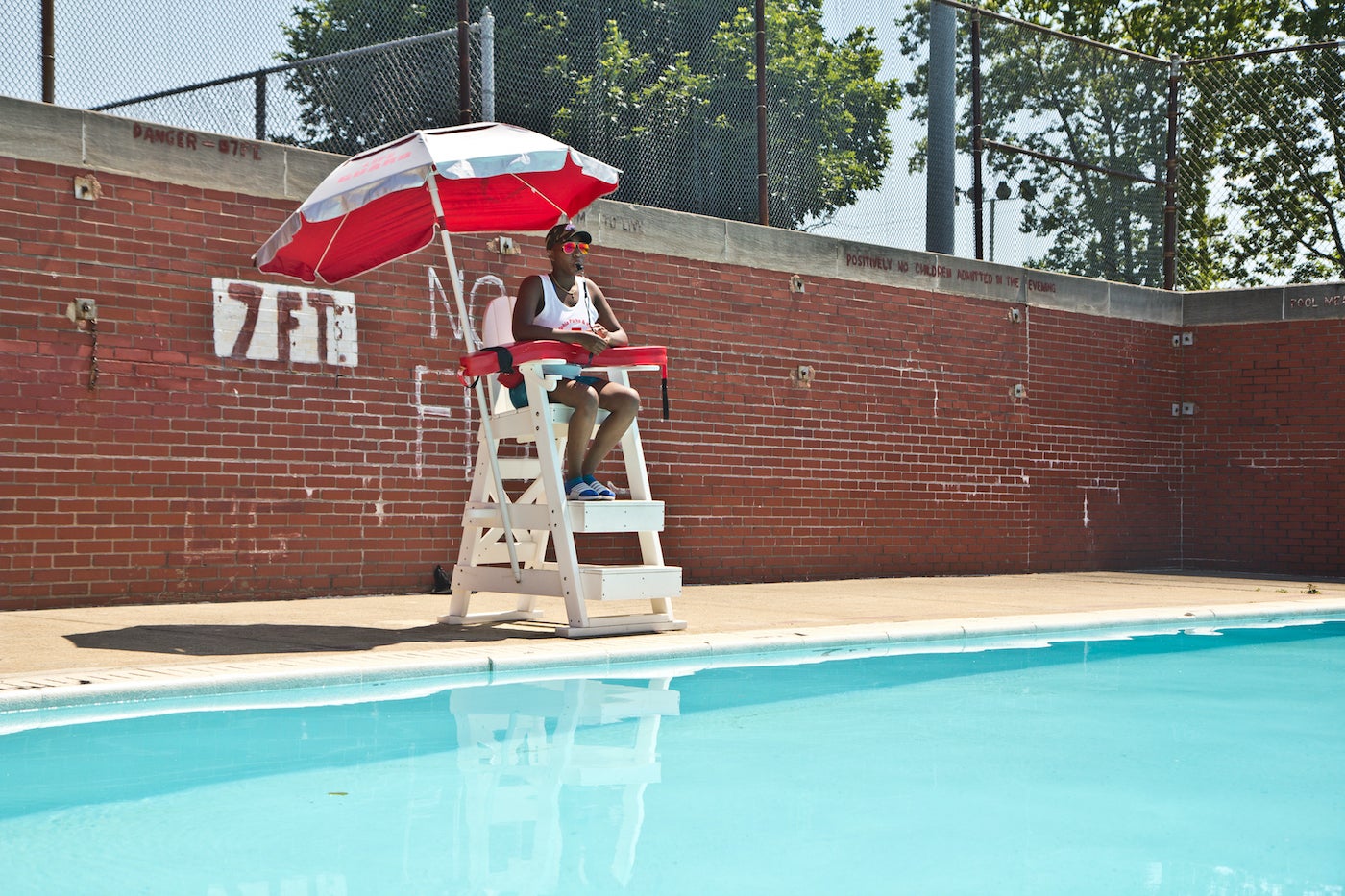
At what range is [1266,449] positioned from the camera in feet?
44.6

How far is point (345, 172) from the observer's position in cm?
645

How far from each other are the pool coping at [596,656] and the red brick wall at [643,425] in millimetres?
2827

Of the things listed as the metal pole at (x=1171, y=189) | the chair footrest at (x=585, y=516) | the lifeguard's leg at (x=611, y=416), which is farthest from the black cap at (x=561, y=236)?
the metal pole at (x=1171, y=189)

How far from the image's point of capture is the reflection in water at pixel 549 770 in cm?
289

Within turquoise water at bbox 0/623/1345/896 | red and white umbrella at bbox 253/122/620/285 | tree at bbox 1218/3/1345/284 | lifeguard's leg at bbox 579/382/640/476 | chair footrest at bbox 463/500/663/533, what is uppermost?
tree at bbox 1218/3/1345/284

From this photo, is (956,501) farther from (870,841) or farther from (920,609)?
(870,841)

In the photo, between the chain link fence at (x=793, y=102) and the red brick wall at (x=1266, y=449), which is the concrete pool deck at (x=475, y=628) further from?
the red brick wall at (x=1266, y=449)

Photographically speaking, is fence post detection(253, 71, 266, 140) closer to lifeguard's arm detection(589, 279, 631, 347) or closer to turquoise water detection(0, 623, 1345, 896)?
lifeguard's arm detection(589, 279, 631, 347)

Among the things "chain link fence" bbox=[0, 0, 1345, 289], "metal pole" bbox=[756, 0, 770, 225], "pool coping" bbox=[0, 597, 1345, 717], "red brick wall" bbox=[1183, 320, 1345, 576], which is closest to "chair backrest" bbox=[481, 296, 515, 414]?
"pool coping" bbox=[0, 597, 1345, 717]

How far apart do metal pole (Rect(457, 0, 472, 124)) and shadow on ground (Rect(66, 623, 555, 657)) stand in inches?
160

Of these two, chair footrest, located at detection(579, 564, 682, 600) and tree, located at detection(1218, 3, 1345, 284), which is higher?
tree, located at detection(1218, 3, 1345, 284)

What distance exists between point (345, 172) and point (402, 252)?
1060 millimetres

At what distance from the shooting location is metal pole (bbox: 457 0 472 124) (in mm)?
9219

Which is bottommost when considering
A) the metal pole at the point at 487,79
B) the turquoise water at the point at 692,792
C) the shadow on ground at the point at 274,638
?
the turquoise water at the point at 692,792
